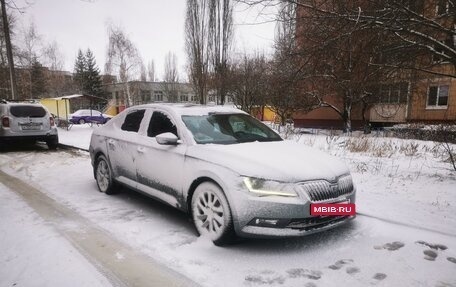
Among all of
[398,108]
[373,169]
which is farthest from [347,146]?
[398,108]

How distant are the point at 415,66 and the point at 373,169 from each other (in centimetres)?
246

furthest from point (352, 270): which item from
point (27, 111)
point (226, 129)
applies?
point (27, 111)

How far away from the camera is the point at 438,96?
77.9 ft

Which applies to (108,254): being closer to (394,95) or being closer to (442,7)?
(442,7)

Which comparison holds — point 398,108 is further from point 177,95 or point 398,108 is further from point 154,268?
point 177,95

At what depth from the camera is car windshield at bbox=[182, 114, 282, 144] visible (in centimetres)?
446

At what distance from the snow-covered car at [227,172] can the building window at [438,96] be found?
2334 centimetres

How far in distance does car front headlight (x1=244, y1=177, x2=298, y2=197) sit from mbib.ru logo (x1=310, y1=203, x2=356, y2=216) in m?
0.25

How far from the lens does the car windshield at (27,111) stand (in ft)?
36.7

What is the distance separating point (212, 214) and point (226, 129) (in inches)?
53.9

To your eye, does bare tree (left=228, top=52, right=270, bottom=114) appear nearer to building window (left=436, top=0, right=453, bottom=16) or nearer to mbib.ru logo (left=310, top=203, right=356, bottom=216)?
building window (left=436, top=0, right=453, bottom=16)

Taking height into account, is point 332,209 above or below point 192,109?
below

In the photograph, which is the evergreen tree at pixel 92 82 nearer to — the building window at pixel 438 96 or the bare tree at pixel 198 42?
the bare tree at pixel 198 42

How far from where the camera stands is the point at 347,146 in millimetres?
11047
